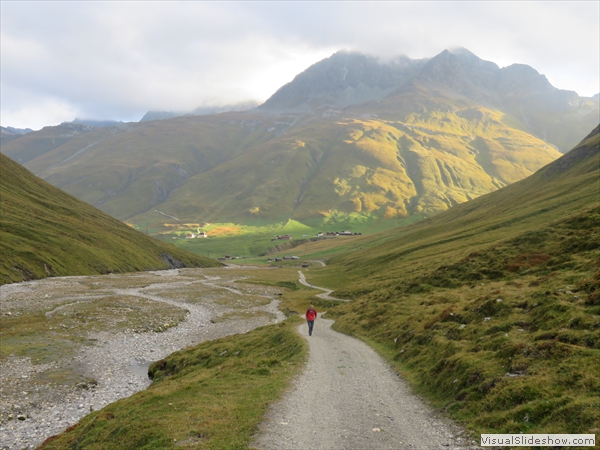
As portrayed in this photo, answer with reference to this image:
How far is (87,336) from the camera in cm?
5656

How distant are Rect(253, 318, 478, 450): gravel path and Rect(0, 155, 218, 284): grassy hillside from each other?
354ft

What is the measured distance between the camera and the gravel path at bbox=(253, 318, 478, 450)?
16.3m

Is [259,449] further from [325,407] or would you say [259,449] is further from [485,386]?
[485,386]

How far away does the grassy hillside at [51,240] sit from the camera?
11488 centimetres

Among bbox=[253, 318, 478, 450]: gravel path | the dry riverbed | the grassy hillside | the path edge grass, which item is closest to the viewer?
bbox=[253, 318, 478, 450]: gravel path

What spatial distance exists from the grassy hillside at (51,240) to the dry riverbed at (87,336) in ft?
37.7

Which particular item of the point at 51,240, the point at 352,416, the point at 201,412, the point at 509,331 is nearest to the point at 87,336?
the point at 201,412

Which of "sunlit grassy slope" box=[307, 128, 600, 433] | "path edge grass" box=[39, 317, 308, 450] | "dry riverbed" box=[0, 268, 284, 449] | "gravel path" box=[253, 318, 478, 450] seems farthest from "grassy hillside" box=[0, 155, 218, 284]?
"gravel path" box=[253, 318, 478, 450]

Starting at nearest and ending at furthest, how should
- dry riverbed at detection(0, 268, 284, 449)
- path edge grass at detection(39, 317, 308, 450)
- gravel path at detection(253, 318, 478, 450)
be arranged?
gravel path at detection(253, 318, 478, 450) → path edge grass at detection(39, 317, 308, 450) → dry riverbed at detection(0, 268, 284, 449)

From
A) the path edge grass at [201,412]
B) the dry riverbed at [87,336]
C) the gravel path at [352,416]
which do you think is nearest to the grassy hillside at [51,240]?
the dry riverbed at [87,336]

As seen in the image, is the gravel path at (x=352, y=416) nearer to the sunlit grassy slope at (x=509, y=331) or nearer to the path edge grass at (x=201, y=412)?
the path edge grass at (x=201, y=412)

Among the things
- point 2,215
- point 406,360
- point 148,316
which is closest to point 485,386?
point 406,360

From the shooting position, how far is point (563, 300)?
86.8 ft

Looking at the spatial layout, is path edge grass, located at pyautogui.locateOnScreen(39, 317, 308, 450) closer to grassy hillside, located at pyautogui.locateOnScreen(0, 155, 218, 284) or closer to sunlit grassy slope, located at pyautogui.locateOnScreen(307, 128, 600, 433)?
sunlit grassy slope, located at pyautogui.locateOnScreen(307, 128, 600, 433)
